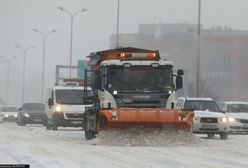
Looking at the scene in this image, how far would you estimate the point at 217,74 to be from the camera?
13462 cm

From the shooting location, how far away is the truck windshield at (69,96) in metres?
30.8

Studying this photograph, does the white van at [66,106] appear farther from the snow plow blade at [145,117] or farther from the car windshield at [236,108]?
the snow plow blade at [145,117]

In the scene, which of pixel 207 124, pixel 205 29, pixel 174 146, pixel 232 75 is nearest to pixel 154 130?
pixel 174 146

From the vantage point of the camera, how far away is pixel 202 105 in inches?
1085

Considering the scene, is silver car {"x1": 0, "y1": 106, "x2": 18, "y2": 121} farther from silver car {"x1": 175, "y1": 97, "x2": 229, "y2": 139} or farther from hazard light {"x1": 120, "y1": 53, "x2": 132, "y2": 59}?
hazard light {"x1": 120, "y1": 53, "x2": 132, "y2": 59}

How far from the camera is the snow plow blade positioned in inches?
781

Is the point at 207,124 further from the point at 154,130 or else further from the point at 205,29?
the point at 205,29

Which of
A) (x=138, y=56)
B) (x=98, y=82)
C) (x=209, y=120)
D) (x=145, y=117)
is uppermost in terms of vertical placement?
(x=138, y=56)

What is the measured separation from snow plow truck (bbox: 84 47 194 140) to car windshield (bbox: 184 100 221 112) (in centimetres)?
601

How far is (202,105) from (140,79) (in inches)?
277

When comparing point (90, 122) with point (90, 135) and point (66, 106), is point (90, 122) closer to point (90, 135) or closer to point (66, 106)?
point (90, 135)

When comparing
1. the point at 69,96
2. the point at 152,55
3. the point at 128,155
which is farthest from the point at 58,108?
the point at 128,155

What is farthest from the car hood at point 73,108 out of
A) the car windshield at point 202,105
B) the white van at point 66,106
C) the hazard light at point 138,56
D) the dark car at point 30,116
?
the dark car at point 30,116

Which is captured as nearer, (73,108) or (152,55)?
(152,55)
